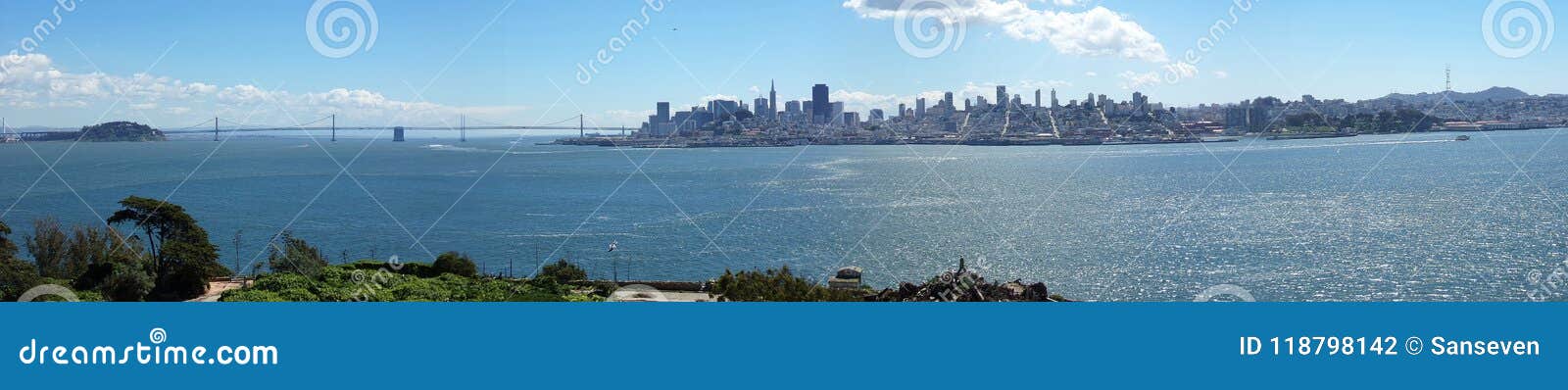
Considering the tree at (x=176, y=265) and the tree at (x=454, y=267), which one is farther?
the tree at (x=454, y=267)

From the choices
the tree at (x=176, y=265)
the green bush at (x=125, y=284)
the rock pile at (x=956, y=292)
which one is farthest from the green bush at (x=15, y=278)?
the rock pile at (x=956, y=292)

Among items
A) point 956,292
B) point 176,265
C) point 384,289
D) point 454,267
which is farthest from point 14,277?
point 956,292

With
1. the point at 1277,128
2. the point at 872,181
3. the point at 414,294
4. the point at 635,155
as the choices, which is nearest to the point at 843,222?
the point at 872,181

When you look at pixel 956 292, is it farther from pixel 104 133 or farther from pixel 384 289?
pixel 104 133

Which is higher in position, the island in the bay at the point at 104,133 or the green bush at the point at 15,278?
the island in the bay at the point at 104,133

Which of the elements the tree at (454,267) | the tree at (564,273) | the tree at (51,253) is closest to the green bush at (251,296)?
the tree at (454,267)

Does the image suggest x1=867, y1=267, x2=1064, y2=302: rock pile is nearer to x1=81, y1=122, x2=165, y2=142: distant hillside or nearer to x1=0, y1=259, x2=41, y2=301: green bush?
x1=0, y1=259, x2=41, y2=301: green bush

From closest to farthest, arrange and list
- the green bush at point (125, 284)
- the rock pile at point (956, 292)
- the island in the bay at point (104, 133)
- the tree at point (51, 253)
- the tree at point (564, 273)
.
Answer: the rock pile at point (956, 292)
the green bush at point (125, 284)
the tree at point (564, 273)
the tree at point (51, 253)
the island in the bay at point (104, 133)

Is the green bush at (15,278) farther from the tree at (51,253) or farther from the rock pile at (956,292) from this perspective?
the rock pile at (956,292)

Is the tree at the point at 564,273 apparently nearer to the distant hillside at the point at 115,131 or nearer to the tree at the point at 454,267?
the tree at the point at 454,267

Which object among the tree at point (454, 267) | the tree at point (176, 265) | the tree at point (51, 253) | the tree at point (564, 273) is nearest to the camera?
the tree at point (176, 265)
